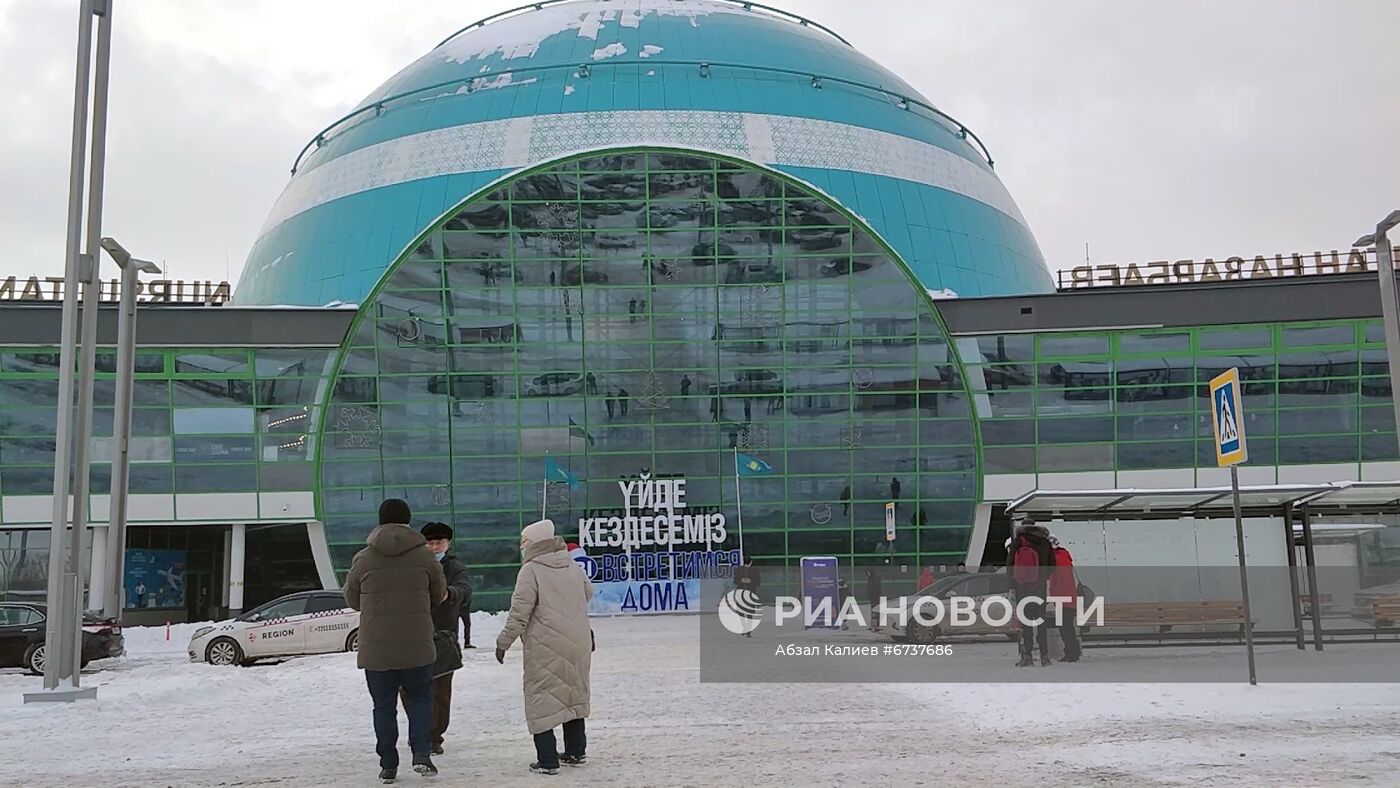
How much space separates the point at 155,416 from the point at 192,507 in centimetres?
295

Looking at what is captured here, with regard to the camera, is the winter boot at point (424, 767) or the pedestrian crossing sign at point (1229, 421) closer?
the winter boot at point (424, 767)

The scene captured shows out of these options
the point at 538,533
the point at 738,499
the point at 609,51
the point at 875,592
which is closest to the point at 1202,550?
the point at 875,592

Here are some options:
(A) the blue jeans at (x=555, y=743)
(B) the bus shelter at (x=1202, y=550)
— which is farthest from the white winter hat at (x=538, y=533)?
(B) the bus shelter at (x=1202, y=550)

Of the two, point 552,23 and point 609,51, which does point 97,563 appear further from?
point 552,23

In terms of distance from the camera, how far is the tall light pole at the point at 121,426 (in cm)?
2523

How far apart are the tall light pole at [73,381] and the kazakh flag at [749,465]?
2581cm

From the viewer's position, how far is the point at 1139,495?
66.6ft

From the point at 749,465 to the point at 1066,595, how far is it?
2527 centimetres

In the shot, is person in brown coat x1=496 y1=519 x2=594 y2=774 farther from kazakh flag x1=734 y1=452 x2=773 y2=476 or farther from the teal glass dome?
the teal glass dome

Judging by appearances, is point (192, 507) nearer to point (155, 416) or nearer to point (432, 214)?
point (155, 416)

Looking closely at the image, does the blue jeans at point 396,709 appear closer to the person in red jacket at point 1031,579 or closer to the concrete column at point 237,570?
the person in red jacket at point 1031,579

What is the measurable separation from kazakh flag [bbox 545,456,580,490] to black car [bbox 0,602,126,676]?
1937 cm

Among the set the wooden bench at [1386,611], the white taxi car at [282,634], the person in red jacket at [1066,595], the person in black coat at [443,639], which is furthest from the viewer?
the white taxi car at [282,634]

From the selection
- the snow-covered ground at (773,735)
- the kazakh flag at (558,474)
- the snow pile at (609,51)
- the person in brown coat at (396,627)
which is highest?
the snow pile at (609,51)
